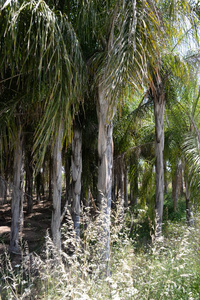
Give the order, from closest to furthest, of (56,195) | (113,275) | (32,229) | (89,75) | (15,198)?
(113,275) → (89,75) → (56,195) → (15,198) → (32,229)

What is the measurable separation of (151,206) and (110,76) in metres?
6.20

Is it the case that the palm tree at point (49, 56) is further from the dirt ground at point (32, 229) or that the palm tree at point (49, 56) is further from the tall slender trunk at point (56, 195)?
the dirt ground at point (32, 229)

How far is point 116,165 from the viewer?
10625 mm

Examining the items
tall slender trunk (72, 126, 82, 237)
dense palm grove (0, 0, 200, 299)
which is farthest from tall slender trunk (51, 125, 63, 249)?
tall slender trunk (72, 126, 82, 237)

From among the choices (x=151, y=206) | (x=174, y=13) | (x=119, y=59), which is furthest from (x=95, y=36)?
(x=151, y=206)

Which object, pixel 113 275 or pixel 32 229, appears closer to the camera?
pixel 113 275

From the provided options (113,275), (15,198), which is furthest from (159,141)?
(113,275)

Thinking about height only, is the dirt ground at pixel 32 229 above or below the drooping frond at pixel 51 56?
below

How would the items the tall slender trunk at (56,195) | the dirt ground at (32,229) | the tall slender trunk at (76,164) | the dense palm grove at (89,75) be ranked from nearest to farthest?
1. the dense palm grove at (89,75)
2. the tall slender trunk at (56,195)
3. the tall slender trunk at (76,164)
4. the dirt ground at (32,229)

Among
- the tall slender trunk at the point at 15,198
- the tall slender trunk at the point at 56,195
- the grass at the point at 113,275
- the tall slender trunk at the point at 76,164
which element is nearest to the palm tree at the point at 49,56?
the tall slender trunk at the point at 56,195

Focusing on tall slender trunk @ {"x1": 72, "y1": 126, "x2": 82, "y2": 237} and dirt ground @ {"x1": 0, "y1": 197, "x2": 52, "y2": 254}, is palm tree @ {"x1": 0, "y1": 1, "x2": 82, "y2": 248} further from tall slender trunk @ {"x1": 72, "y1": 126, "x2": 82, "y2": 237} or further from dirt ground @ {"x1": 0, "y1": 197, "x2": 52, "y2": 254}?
dirt ground @ {"x1": 0, "y1": 197, "x2": 52, "y2": 254}

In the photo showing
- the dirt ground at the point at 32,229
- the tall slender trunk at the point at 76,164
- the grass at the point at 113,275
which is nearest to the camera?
the grass at the point at 113,275

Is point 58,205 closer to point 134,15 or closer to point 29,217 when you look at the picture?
point 134,15

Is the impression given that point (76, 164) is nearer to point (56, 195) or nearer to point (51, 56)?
point (56, 195)
